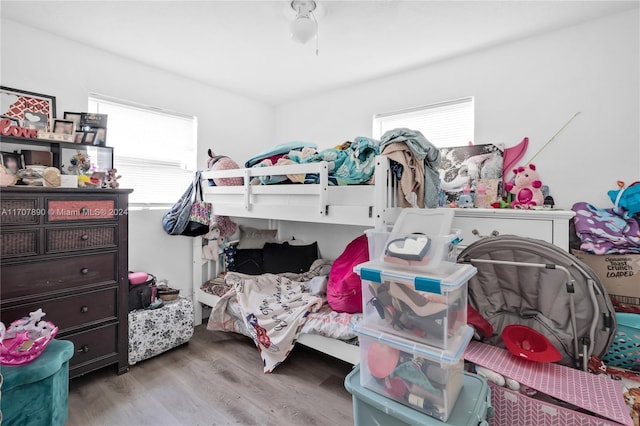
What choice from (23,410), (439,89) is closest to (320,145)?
(439,89)

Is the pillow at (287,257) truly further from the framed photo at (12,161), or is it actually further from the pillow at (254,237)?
the framed photo at (12,161)

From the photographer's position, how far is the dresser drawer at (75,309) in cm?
167

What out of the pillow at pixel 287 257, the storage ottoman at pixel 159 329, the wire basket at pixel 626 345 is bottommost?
the storage ottoman at pixel 159 329

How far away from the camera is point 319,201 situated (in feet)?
6.31

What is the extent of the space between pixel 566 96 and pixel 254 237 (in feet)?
9.19

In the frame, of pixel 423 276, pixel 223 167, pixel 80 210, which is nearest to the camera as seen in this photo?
pixel 423 276

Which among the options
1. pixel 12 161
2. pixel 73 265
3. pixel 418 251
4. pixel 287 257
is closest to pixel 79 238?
pixel 73 265

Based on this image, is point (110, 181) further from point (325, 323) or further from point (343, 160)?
point (325, 323)

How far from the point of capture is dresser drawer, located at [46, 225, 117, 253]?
5.89 ft

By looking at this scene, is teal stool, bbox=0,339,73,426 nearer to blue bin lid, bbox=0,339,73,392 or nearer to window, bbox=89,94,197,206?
blue bin lid, bbox=0,339,73,392

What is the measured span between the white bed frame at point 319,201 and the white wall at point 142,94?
2.24 ft

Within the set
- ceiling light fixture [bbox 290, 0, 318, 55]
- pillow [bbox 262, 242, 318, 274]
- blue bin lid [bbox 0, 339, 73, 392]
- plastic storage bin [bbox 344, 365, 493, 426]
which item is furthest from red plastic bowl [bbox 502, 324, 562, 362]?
blue bin lid [bbox 0, 339, 73, 392]

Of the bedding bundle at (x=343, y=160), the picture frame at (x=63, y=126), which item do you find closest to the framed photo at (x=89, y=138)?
the picture frame at (x=63, y=126)

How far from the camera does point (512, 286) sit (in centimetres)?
154
